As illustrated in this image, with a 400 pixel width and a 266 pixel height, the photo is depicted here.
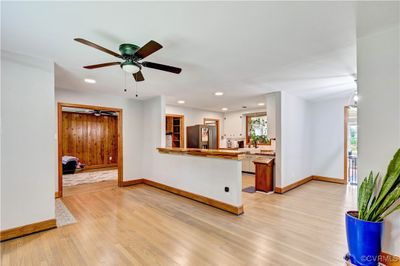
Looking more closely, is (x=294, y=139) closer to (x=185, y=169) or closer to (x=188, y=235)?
(x=185, y=169)

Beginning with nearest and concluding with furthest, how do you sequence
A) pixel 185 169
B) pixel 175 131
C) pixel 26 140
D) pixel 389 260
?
pixel 389 260
pixel 26 140
pixel 185 169
pixel 175 131

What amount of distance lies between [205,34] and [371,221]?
7.06 feet

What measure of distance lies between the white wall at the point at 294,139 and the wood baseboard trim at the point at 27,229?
4.24 metres

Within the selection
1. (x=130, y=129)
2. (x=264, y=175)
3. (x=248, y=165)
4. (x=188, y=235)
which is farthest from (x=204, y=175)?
(x=248, y=165)

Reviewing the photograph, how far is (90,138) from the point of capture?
780cm

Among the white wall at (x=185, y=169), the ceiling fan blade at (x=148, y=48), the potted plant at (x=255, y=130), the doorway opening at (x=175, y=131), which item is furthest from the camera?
the potted plant at (x=255, y=130)

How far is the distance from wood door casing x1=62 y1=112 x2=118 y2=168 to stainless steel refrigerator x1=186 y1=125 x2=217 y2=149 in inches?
159

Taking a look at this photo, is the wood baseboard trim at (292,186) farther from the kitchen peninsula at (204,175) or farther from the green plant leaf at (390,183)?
the green plant leaf at (390,183)

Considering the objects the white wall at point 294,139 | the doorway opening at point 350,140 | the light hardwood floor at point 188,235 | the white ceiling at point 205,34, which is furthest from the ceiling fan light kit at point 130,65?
the doorway opening at point 350,140

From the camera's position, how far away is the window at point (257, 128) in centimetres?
688

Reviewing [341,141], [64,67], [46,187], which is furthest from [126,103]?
[341,141]

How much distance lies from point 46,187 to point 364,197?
366cm

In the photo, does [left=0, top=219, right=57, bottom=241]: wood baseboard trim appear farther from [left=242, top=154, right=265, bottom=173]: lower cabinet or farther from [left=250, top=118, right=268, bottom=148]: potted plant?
[left=250, top=118, right=268, bottom=148]: potted plant

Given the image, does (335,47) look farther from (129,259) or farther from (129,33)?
(129,259)
